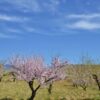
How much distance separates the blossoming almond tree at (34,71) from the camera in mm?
32188

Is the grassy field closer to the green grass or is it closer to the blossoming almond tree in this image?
the green grass

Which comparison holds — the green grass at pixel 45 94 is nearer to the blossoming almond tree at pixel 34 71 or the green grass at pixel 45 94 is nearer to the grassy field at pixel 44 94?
the grassy field at pixel 44 94

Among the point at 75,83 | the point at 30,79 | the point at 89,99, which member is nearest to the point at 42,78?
the point at 30,79

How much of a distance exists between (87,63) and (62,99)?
1605 inches

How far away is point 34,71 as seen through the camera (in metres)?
32.6

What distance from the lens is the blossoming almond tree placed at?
106 feet

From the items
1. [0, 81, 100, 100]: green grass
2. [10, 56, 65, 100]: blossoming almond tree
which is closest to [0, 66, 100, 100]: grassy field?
[0, 81, 100, 100]: green grass

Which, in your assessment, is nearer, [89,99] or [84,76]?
[89,99]

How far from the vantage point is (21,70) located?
33.2 metres

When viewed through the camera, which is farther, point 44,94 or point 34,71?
point 44,94

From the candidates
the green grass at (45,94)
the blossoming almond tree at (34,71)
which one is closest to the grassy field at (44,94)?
the green grass at (45,94)

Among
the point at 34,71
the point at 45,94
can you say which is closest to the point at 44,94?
the point at 45,94

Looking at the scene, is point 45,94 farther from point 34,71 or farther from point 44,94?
point 34,71

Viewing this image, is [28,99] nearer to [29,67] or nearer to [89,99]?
[29,67]
